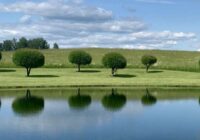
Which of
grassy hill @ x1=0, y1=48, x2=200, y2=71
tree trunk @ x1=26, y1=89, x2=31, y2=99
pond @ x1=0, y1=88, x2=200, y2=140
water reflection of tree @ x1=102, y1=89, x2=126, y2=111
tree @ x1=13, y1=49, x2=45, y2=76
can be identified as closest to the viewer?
pond @ x1=0, y1=88, x2=200, y2=140

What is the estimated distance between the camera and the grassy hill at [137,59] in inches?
5217

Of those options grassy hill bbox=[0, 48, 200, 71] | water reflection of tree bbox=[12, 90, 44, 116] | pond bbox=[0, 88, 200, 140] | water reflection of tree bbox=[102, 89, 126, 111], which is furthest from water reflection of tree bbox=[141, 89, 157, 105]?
grassy hill bbox=[0, 48, 200, 71]

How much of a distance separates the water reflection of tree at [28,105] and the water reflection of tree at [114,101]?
305 inches

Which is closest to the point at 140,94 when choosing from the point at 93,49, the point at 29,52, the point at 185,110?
the point at 185,110

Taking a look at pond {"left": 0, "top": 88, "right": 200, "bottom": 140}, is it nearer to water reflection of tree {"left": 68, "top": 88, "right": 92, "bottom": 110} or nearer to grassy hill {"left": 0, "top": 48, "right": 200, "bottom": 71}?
water reflection of tree {"left": 68, "top": 88, "right": 92, "bottom": 110}

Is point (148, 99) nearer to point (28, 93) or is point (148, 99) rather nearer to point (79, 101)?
point (79, 101)

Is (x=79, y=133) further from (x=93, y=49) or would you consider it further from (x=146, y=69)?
(x=93, y=49)

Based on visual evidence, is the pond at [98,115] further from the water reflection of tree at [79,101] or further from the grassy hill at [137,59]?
the grassy hill at [137,59]

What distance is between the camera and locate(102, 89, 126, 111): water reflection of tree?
5022cm

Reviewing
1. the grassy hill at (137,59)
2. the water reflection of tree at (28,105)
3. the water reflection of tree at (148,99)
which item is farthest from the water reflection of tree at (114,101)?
the grassy hill at (137,59)

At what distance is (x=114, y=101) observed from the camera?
56781 mm

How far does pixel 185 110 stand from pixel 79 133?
63.6 ft

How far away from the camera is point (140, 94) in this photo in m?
66.8

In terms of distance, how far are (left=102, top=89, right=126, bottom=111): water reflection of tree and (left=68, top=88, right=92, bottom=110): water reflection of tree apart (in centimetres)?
210
